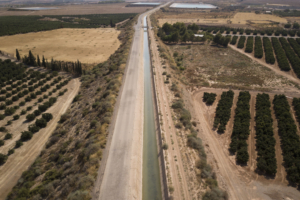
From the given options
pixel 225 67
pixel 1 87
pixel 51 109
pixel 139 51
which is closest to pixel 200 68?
pixel 225 67

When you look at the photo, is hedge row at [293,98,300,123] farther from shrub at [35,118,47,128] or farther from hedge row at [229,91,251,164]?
shrub at [35,118,47,128]

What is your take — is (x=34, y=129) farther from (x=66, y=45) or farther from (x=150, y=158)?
(x=66, y=45)

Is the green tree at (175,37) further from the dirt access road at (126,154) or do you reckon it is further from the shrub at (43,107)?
the shrub at (43,107)

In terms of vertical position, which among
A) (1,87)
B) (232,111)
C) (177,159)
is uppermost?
(1,87)

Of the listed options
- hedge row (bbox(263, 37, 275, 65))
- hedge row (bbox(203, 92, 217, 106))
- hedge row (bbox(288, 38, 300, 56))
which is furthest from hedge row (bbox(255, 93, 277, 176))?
hedge row (bbox(288, 38, 300, 56))

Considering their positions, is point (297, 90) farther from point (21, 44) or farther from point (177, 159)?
point (21, 44)

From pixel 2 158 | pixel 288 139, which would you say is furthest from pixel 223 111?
pixel 2 158

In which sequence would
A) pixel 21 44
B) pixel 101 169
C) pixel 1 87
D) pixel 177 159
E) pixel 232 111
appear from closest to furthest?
pixel 101 169 < pixel 177 159 < pixel 232 111 < pixel 1 87 < pixel 21 44

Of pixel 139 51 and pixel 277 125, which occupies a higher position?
pixel 139 51
